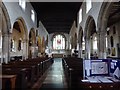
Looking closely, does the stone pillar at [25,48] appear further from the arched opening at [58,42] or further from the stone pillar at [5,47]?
the arched opening at [58,42]

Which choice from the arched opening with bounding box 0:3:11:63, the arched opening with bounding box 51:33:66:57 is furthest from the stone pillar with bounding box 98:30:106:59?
the arched opening with bounding box 51:33:66:57

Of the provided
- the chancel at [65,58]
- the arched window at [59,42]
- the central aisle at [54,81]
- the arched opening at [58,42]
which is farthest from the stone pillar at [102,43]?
the arched window at [59,42]

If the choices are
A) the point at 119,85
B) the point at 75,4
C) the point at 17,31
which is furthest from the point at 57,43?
the point at 119,85

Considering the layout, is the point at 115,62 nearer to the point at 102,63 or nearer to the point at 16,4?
the point at 102,63

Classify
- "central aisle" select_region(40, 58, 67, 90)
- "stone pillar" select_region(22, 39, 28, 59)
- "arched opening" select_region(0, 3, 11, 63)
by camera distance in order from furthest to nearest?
"stone pillar" select_region(22, 39, 28, 59) < "arched opening" select_region(0, 3, 11, 63) < "central aisle" select_region(40, 58, 67, 90)

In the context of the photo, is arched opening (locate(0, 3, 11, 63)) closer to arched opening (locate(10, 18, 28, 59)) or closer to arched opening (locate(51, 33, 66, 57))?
arched opening (locate(10, 18, 28, 59))

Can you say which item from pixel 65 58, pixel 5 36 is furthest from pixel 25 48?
pixel 5 36

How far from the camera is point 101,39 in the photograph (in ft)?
38.3

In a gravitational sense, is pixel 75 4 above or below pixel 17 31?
above

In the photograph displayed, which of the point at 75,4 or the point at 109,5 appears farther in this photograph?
the point at 75,4

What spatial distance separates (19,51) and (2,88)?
61.5ft

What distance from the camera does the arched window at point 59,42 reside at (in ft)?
132

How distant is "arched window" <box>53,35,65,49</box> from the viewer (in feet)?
132

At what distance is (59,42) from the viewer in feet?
132
